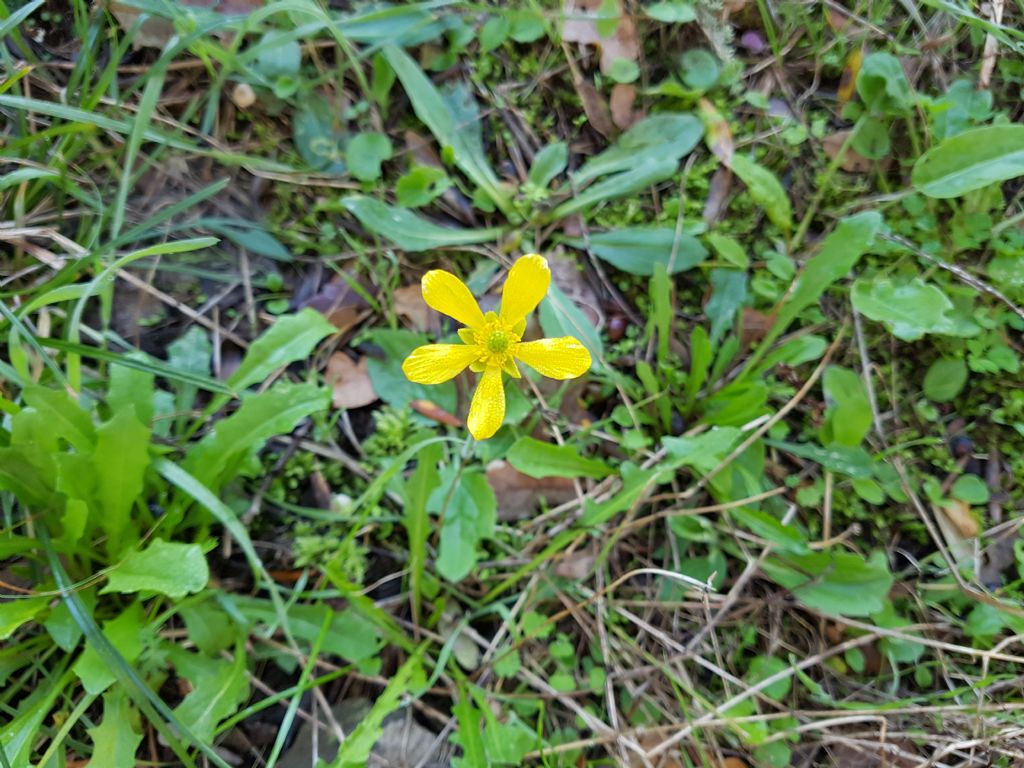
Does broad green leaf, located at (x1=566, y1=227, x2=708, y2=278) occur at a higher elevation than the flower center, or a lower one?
lower

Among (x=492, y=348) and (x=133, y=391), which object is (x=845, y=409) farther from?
(x=133, y=391)

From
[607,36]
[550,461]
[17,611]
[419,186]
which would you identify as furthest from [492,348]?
[607,36]

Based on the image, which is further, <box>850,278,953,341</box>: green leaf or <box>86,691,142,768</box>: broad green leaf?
<box>850,278,953,341</box>: green leaf

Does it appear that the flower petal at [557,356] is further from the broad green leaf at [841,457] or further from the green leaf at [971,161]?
the green leaf at [971,161]

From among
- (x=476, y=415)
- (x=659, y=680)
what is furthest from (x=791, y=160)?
(x=659, y=680)

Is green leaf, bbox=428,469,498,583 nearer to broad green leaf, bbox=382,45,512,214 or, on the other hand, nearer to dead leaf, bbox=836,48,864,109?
broad green leaf, bbox=382,45,512,214

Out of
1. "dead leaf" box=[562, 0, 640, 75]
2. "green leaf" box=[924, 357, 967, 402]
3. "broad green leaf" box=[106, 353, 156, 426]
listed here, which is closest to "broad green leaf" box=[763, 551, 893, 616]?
"green leaf" box=[924, 357, 967, 402]

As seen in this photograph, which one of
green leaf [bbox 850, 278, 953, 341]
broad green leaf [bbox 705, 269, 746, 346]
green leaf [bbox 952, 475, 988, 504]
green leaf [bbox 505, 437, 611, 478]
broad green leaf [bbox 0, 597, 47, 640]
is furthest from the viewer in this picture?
broad green leaf [bbox 705, 269, 746, 346]

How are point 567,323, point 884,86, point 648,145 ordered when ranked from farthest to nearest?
point 648,145
point 884,86
point 567,323
